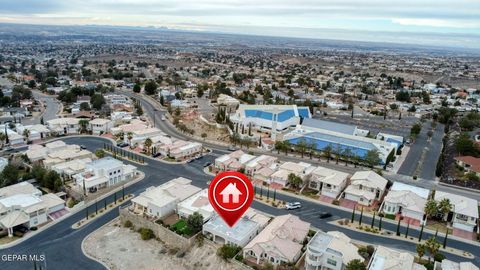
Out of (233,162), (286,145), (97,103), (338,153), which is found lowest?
(233,162)

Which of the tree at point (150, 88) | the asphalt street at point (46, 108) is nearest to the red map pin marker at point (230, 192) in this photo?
the asphalt street at point (46, 108)

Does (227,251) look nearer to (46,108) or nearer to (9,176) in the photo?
(9,176)

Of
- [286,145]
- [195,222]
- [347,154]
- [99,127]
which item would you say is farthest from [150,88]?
[195,222]

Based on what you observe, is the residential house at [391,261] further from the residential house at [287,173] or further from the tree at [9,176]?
the tree at [9,176]

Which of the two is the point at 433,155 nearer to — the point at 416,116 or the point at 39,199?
the point at 416,116

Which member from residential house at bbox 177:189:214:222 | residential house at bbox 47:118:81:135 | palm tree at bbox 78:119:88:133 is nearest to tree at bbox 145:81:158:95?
residential house at bbox 47:118:81:135

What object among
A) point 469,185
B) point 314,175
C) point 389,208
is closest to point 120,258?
point 314,175
